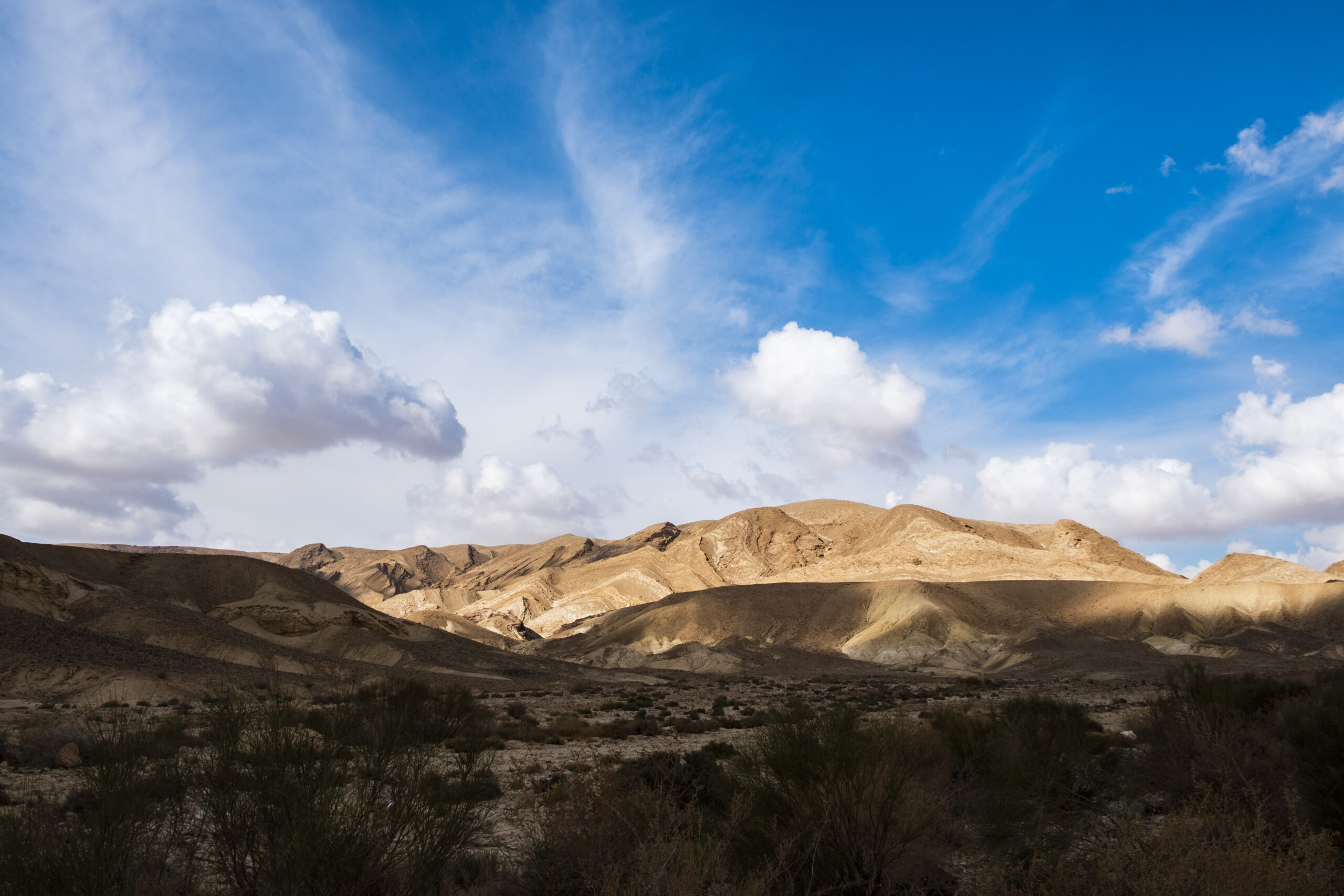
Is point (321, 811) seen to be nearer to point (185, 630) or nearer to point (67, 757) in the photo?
point (67, 757)

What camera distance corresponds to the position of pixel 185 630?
47.4 metres

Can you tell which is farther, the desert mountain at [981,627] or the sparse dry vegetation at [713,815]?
the desert mountain at [981,627]

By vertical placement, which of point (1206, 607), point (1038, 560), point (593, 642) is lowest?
point (593, 642)

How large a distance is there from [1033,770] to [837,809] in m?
5.05

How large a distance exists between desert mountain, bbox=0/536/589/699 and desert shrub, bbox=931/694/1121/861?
24.8 m

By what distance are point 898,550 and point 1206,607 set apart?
181 feet

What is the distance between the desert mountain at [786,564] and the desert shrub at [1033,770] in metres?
98.6

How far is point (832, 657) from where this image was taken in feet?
271

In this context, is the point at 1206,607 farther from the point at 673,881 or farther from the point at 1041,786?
the point at 673,881

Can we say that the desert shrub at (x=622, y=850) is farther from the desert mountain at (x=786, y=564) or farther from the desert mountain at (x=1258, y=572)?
the desert mountain at (x=1258, y=572)

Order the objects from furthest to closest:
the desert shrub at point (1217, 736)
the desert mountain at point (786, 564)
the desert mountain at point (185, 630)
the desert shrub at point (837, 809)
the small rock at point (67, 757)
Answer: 1. the desert mountain at point (786, 564)
2. the desert mountain at point (185, 630)
3. the small rock at point (67, 757)
4. the desert shrub at point (1217, 736)
5. the desert shrub at point (837, 809)

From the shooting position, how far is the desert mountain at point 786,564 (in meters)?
122

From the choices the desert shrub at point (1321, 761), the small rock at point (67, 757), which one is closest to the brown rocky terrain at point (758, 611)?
the small rock at point (67, 757)

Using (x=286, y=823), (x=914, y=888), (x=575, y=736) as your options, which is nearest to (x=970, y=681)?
(x=575, y=736)
